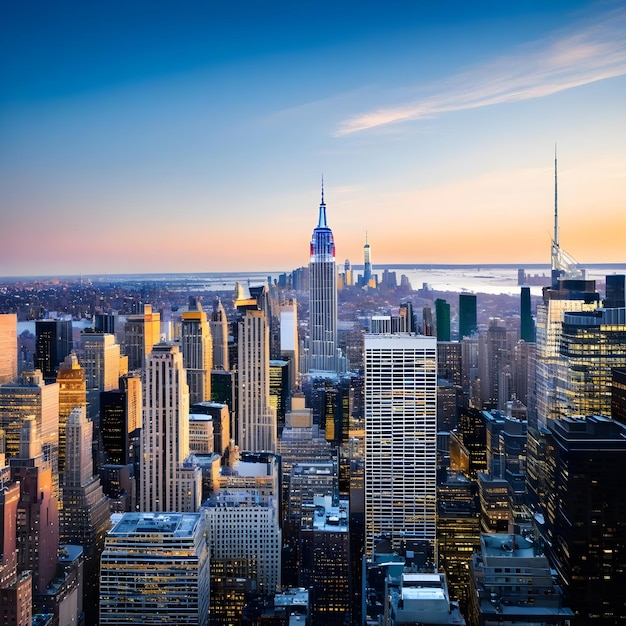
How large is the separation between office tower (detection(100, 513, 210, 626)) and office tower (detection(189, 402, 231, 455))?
426 centimetres

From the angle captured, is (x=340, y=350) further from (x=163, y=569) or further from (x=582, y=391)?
(x=163, y=569)

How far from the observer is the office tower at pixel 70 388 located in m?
10.5

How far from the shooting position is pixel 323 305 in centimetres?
1344

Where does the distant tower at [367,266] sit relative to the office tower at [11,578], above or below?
above

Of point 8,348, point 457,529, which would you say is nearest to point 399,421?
point 457,529

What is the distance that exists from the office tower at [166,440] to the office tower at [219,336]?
3.06 feet

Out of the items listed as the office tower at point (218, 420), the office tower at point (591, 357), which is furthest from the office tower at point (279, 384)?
the office tower at point (591, 357)

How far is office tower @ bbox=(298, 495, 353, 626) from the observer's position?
787 centimetres

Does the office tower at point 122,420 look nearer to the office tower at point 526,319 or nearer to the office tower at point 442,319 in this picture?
the office tower at point 442,319

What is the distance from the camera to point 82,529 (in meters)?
8.47

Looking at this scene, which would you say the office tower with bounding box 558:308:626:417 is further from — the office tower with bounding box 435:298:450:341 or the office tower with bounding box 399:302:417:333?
the office tower with bounding box 399:302:417:333

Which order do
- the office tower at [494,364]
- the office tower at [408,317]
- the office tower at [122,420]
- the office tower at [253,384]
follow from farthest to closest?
the office tower at [253,384]
the office tower at [122,420]
the office tower at [494,364]
the office tower at [408,317]

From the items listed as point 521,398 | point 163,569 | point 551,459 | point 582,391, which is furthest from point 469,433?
point 163,569

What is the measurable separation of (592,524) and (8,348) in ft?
20.2
